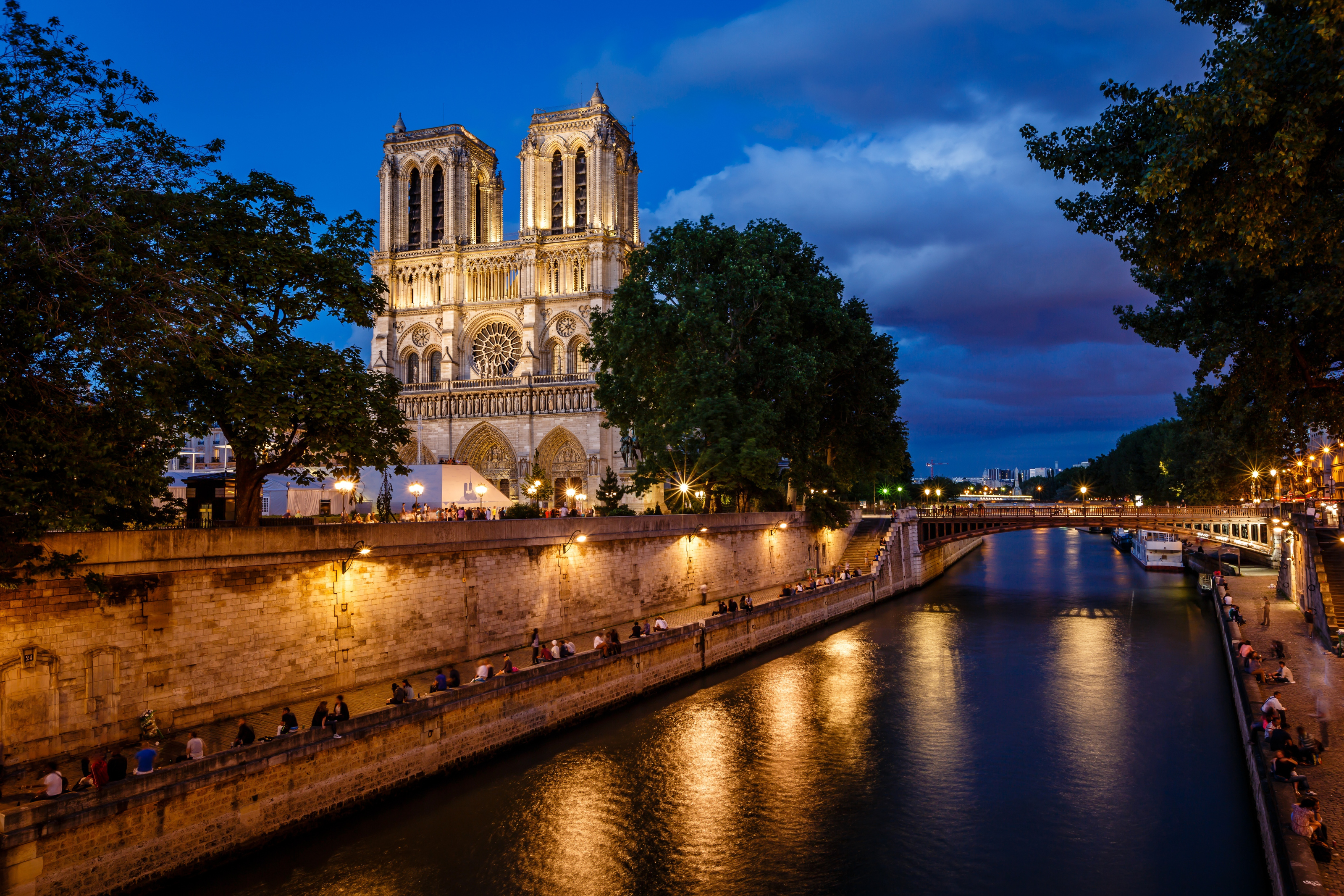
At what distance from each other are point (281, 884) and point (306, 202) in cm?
1178

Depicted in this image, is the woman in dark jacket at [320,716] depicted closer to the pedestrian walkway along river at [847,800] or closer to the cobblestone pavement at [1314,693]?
the pedestrian walkway along river at [847,800]

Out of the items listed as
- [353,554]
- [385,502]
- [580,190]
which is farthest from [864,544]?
[580,190]

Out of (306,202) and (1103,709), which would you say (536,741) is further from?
(1103,709)

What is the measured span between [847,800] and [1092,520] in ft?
110

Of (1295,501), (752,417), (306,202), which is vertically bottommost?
(1295,501)

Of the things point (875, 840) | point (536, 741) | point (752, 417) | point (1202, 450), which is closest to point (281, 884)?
point (536, 741)

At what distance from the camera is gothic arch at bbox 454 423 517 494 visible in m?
59.0

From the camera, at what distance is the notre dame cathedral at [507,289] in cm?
5853

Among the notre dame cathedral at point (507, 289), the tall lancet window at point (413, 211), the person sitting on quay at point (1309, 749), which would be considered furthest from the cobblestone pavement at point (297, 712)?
the tall lancet window at point (413, 211)

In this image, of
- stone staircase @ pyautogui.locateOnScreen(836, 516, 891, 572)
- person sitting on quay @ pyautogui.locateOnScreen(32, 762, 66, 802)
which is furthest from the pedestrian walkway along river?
stone staircase @ pyautogui.locateOnScreen(836, 516, 891, 572)

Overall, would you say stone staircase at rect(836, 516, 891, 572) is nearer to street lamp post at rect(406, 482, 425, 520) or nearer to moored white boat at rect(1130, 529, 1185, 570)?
moored white boat at rect(1130, 529, 1185, 570)

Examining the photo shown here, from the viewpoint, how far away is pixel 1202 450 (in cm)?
5922

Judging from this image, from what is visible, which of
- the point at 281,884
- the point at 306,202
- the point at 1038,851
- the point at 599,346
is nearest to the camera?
the point at 281,884

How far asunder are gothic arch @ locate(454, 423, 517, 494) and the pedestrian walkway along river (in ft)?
119
